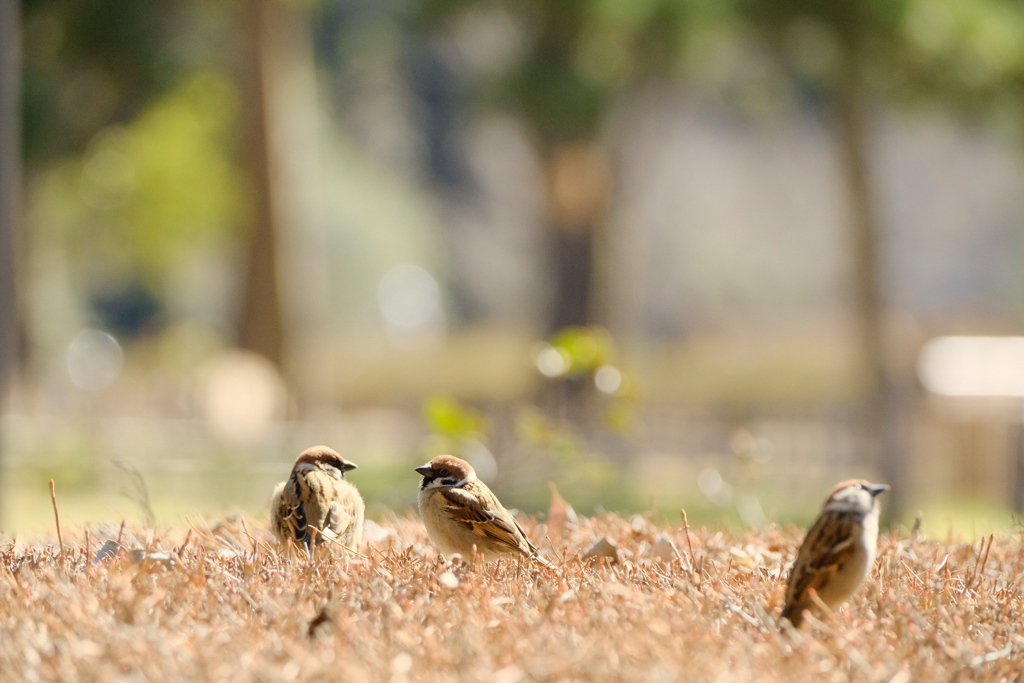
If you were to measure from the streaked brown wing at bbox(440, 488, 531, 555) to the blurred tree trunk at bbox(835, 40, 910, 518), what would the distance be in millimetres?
12857

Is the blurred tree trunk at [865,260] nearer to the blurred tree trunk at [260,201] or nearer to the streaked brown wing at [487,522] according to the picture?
the blurred tree trunk at [260,201]

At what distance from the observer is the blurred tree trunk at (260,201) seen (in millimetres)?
18797

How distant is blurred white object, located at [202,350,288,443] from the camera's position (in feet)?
57.2

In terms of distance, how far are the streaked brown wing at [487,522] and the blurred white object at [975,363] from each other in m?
20.3

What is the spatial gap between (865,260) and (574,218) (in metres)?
5.54

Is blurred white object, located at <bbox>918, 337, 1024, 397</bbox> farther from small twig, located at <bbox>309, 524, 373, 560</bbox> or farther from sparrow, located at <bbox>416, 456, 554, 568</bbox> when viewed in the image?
small twig, located at <bbox>309, 524, 373, 560</bbox>

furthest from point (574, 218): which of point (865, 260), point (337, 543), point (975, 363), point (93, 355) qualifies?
point (93, 355)

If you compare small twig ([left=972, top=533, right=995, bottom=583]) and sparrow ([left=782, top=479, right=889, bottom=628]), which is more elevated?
sparrow ([left=782, top=479, right=889, bottom=628])

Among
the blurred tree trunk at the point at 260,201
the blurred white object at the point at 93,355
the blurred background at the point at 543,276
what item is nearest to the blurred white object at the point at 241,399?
the blurred background at the point at 543,276

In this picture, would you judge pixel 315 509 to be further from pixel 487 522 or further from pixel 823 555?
pixel 823 555

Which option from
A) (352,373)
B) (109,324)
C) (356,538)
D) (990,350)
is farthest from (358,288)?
(356,538)

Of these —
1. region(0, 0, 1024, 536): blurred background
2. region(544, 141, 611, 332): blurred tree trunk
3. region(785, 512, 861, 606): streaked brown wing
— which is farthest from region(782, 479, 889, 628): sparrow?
region(544, 141, 611, 332): blurred tree trunk

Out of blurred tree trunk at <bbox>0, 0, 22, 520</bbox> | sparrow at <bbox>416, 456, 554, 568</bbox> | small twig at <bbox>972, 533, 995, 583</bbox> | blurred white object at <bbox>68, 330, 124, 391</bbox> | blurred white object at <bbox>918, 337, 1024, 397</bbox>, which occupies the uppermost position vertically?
blurred tree trunk at <bbox>0, 0, 22, 520</bbox>

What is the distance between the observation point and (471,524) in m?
3.34
